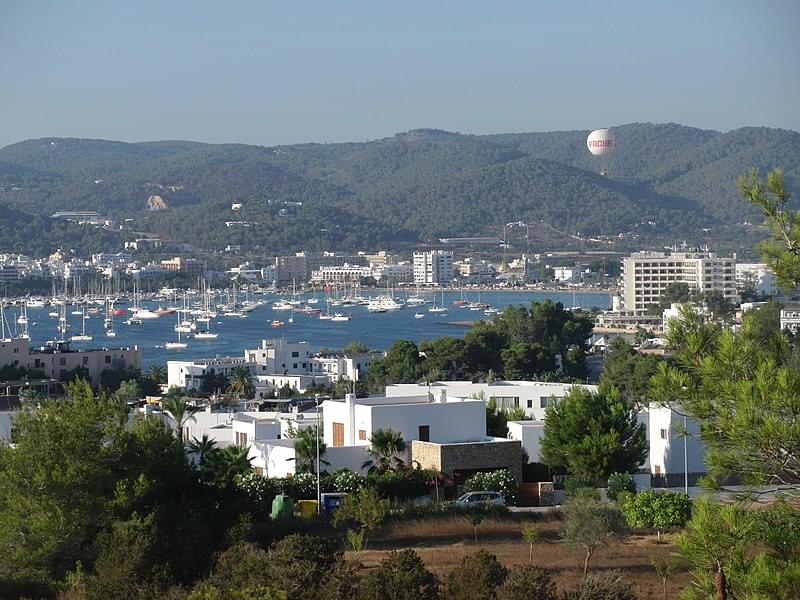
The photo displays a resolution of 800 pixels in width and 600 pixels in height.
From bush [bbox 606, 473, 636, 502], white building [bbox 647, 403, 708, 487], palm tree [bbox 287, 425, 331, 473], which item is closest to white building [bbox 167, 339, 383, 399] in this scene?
white building [bbox 647, 403, 708, 487]

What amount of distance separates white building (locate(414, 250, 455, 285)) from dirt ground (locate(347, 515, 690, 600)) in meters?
79.7

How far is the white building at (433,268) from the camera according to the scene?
91.3 meters

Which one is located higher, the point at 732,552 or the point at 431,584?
the point at 732,552

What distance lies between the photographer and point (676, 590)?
8.77 meters

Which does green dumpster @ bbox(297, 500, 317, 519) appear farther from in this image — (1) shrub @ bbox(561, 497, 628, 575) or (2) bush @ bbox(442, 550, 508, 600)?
(2) bush @ bbox(442, 550, 508, 600)

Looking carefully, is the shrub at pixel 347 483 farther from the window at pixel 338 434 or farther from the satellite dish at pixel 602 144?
the satellite dish at pixel 602 144

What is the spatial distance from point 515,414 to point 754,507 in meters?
11.3

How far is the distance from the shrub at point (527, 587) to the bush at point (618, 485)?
195 inches

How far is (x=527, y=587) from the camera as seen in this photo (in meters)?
7.25

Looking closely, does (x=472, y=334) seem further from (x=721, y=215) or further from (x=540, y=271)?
(x=721, y=215)

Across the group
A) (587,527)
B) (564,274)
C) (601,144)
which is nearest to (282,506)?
(587,527)

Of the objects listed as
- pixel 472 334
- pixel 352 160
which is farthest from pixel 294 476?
pixel 352 160

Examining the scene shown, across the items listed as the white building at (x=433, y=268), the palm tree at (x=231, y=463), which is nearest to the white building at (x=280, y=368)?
the palm tree at (x=231, y=463)

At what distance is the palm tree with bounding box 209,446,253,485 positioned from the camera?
38.9ft
